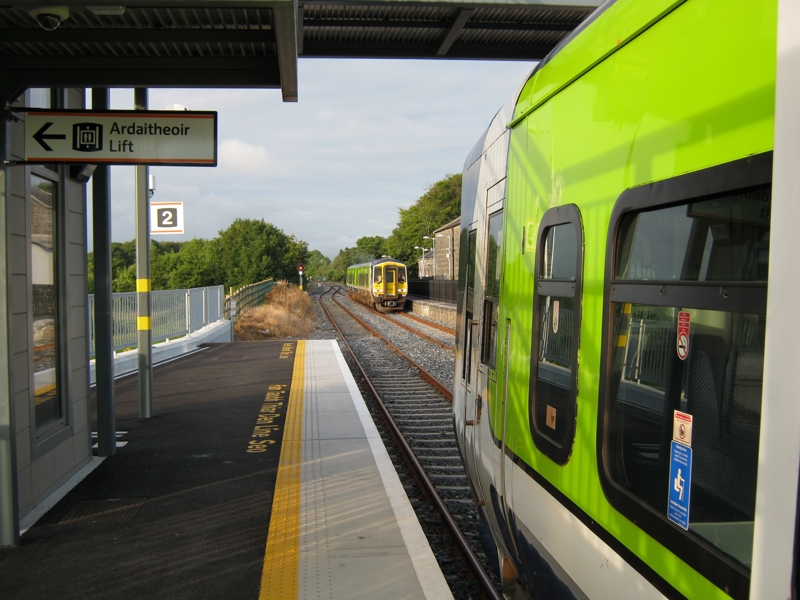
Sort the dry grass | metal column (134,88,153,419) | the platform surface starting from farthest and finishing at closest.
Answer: the dry grass → metal column (134,88,153,419) → the platform surface

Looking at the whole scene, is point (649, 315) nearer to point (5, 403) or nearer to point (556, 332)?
point (556, 332)

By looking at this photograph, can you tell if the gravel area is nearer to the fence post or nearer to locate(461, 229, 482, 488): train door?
the fence post

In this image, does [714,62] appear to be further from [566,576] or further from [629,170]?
[566,576]

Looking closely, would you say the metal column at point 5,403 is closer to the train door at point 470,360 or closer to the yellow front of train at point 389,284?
the train door at point 470,360

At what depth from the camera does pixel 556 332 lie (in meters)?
3.01

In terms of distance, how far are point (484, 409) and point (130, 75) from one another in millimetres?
3653

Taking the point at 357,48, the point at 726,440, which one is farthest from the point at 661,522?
the point at 357,48

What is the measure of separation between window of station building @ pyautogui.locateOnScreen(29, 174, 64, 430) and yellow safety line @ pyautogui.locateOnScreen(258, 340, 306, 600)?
82.4 inches

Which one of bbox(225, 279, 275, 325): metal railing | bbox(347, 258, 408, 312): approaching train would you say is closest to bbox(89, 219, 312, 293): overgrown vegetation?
bbox(225, 279, 275, 325): metal railing

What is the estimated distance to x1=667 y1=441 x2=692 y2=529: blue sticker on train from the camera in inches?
76.5

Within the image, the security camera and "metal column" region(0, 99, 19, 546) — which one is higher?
the security camera

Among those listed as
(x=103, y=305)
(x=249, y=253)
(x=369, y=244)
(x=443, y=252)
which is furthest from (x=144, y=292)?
(x=369, y=244)

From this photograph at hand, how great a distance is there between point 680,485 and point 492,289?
2.52m

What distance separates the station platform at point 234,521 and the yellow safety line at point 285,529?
12mm
